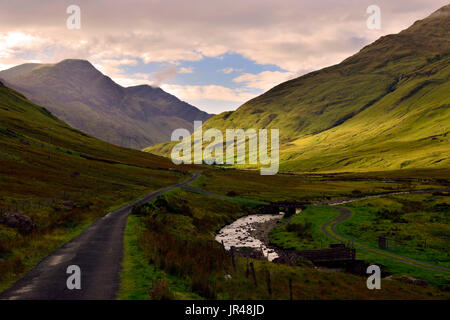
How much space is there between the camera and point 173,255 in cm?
2739

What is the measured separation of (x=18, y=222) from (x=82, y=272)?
18.5 m

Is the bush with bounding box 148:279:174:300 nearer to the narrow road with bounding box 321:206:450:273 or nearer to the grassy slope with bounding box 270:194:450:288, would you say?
A: the grassy slope with bounding box 270:194:450:288

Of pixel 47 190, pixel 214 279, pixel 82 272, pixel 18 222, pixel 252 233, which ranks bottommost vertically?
pixel 252 233

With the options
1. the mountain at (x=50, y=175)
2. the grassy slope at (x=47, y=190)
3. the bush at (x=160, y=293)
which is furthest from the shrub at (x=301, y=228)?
the bush at (x=160, y=293)

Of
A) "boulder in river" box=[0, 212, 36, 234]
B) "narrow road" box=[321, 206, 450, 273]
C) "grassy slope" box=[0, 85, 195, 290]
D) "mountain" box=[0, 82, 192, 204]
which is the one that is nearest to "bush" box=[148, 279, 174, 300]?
"grassy slope" box=[0, 85, 195, 290]

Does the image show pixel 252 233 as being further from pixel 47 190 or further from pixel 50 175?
pixel 50 175

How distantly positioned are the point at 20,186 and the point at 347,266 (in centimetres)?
6130

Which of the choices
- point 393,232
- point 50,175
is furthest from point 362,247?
point 50,175

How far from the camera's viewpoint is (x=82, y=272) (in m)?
22.6

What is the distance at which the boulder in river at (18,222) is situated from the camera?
3567cm

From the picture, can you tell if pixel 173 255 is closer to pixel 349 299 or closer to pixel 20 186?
pixel 349 299

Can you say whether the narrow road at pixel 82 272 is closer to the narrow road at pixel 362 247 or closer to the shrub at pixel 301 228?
the narrow road at pixel 362 247

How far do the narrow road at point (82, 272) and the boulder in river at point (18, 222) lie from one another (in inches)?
215

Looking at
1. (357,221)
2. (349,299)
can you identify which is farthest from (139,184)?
(349,299)
